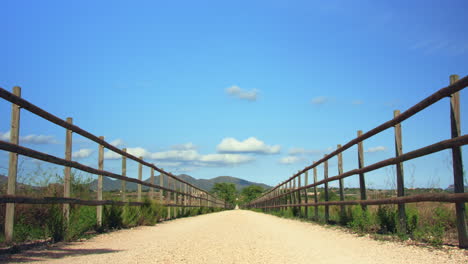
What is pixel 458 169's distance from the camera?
5.26 m

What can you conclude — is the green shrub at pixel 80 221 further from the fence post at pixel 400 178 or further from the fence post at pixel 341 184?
the fence post at pixel 341 184

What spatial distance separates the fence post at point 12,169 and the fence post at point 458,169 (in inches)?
212

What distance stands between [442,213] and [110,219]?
6193mm

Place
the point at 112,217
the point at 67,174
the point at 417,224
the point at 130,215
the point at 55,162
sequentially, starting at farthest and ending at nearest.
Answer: the point at 130,215 < the point at 112,217 < the point at 67,174 < the point at 417,224 < the point at 55,162

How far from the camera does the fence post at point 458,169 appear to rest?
17.0 feet

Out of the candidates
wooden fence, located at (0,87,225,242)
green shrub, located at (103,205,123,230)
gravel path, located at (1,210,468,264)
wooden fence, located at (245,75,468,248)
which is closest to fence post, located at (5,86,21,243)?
wooden fence, located at (0,87,225,242)

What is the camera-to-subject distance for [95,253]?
531 centimetres

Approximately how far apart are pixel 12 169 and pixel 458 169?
5495mm

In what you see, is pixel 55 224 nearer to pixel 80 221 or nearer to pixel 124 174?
pixel 80 221

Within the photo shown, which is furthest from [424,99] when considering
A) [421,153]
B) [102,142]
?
[102,142]

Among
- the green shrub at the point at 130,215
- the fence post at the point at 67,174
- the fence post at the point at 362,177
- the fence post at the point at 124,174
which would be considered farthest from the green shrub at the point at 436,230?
the fence post at the point at 124,174

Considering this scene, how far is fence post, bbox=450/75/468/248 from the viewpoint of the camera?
5.17 meters

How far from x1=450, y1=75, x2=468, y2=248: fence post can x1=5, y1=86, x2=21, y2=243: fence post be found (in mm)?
5389

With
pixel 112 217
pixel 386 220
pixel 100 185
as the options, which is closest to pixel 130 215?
pixel 112 217
